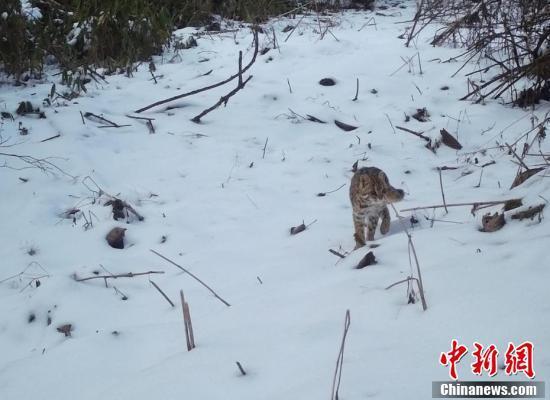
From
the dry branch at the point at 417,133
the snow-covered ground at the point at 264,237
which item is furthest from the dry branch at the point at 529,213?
the dry branch at the point at 417,133

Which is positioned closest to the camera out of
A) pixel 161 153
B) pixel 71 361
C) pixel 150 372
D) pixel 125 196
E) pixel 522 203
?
pixel 150 372

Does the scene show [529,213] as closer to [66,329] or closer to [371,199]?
[371,199]

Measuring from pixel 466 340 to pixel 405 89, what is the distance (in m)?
5.20

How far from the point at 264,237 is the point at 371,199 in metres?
0.90

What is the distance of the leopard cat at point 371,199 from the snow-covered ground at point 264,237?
0.42 feet

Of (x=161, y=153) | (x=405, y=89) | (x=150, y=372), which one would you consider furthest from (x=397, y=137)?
(x=150, y=372)

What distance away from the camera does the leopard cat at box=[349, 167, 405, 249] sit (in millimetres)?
4055

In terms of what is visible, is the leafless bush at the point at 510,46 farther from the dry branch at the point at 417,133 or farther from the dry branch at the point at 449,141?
the dry branch at the point at 417,133

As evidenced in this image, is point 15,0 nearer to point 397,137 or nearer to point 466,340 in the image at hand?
point 397,137

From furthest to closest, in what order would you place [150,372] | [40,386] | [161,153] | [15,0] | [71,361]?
[15,0], [161,153], [71,361], [40,386], [150,372]

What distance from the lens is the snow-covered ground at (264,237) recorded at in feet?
8.18

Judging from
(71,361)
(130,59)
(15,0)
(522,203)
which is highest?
(15,0)

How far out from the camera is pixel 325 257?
3.98 m

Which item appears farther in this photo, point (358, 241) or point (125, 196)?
point (125, 196)
